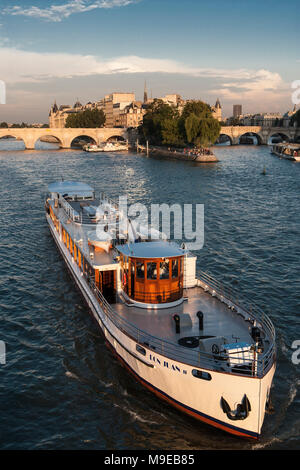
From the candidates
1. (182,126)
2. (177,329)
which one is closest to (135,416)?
(177,329)

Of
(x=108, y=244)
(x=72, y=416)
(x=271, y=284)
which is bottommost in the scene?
(x=72, y=416)

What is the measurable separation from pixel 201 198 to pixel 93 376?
45.2m

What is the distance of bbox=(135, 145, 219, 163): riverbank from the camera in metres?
103

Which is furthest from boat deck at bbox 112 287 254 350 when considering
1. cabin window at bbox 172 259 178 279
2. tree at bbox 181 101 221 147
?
tree at bbox 181 101 221 147

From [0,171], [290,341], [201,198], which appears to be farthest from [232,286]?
[0,171]

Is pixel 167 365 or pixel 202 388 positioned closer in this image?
pixel 202 388

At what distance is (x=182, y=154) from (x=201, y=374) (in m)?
101

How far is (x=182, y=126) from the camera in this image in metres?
123

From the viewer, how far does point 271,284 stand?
94.5 ft

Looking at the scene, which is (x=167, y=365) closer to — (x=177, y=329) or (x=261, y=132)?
(x=177, y=329)

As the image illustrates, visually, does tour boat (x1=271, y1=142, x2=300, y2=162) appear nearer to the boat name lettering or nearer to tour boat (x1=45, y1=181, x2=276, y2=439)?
tour boat (x1=45, y1=181, x2=276, y2=439)

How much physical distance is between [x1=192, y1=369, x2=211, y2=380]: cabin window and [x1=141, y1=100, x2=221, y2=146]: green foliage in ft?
340

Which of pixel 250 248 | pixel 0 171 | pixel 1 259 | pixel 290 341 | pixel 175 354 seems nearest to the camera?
pixel 175 354

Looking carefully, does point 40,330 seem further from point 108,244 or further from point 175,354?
point 175,354
